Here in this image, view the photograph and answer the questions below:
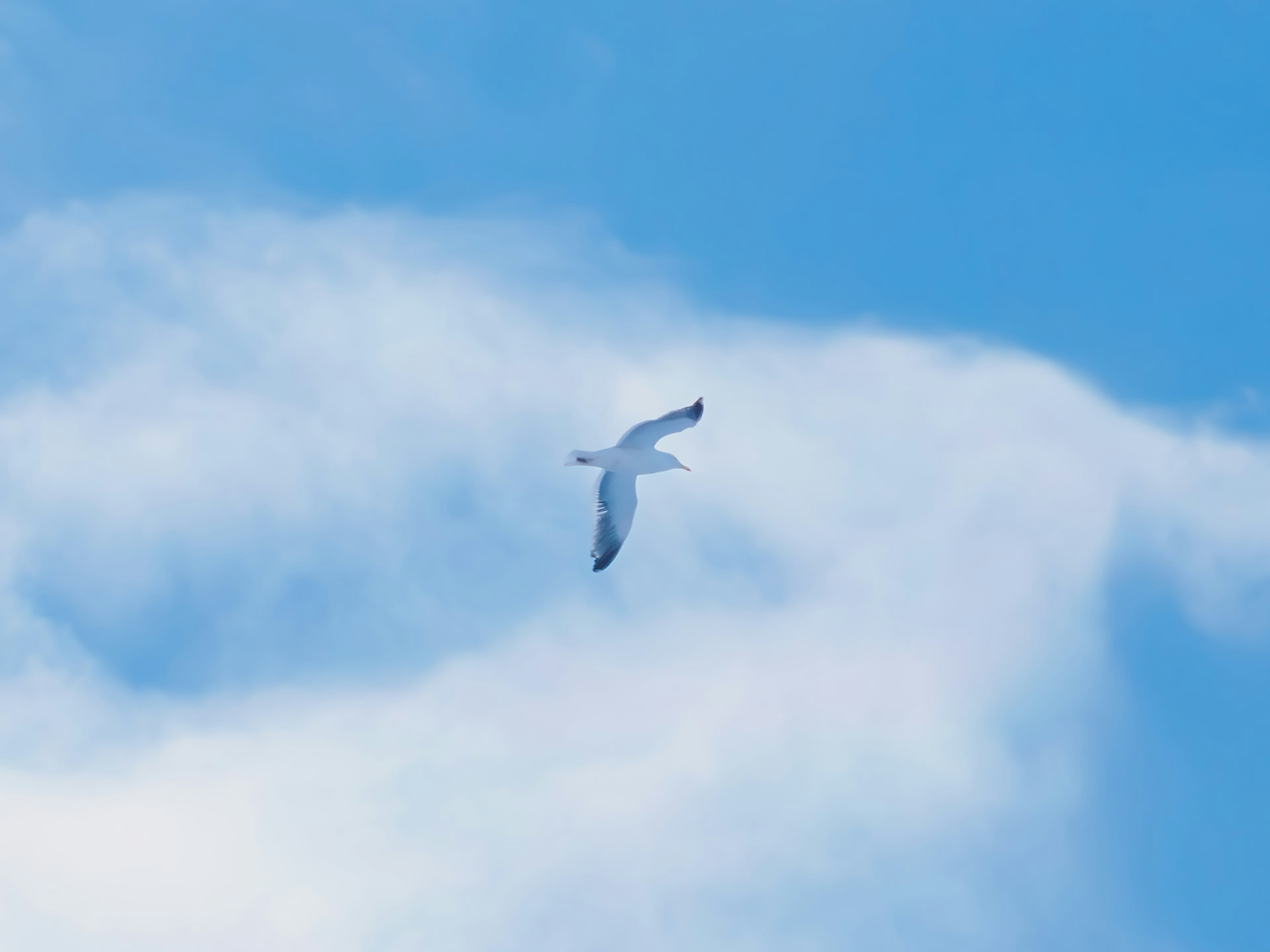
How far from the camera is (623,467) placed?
43.1 metres

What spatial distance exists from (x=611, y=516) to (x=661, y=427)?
3054 millimetres

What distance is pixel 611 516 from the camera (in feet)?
145

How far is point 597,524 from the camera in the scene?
44250 millimetres

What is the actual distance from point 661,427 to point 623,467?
150 centimetres

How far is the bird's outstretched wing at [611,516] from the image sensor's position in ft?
144

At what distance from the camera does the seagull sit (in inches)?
1670

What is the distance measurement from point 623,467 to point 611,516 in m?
1.64

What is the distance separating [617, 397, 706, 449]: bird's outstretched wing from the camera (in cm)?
4228

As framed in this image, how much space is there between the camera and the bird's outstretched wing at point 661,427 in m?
42.3

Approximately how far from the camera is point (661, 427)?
4241 centimetres

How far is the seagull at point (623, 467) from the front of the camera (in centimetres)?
4241

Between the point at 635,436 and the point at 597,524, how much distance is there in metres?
2.81

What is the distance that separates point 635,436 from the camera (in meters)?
42.7
